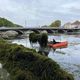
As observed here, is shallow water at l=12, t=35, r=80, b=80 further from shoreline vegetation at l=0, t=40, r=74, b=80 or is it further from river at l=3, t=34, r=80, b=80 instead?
shoreline vegetation at l=0, t=40, r=74, b=80

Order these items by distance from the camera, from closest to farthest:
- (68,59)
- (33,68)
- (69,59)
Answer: (33,68), (69,59), (68,59)

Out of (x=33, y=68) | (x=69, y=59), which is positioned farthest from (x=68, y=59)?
(x=33, y=68)

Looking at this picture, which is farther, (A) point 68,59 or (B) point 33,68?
(A) point 68,59

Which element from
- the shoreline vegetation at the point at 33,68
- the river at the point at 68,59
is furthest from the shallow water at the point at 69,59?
the shoreline vegetation at the point at 33,68

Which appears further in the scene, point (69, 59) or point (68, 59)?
point (68, 59)

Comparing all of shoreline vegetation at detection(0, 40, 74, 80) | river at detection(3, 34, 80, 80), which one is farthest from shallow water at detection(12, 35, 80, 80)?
shoreline vegetation at detection(0, 40, 74, 80)

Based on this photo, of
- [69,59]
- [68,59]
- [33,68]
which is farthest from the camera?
[68,59]

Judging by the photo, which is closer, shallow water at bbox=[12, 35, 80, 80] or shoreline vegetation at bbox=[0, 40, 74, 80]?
shoreline vegetation at bbox=[0, 40, 74, 80]

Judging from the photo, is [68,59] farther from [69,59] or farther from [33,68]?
[33,68]

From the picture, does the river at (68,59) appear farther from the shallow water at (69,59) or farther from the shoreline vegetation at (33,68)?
the shoreline vegetation at (33,68)

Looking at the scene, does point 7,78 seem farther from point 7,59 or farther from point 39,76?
point 7,59

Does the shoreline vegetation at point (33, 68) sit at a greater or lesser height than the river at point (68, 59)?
greater

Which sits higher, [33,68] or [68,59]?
[33,68]

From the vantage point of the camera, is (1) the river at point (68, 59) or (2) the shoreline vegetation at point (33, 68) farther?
(1) the river at point (68, 59)
